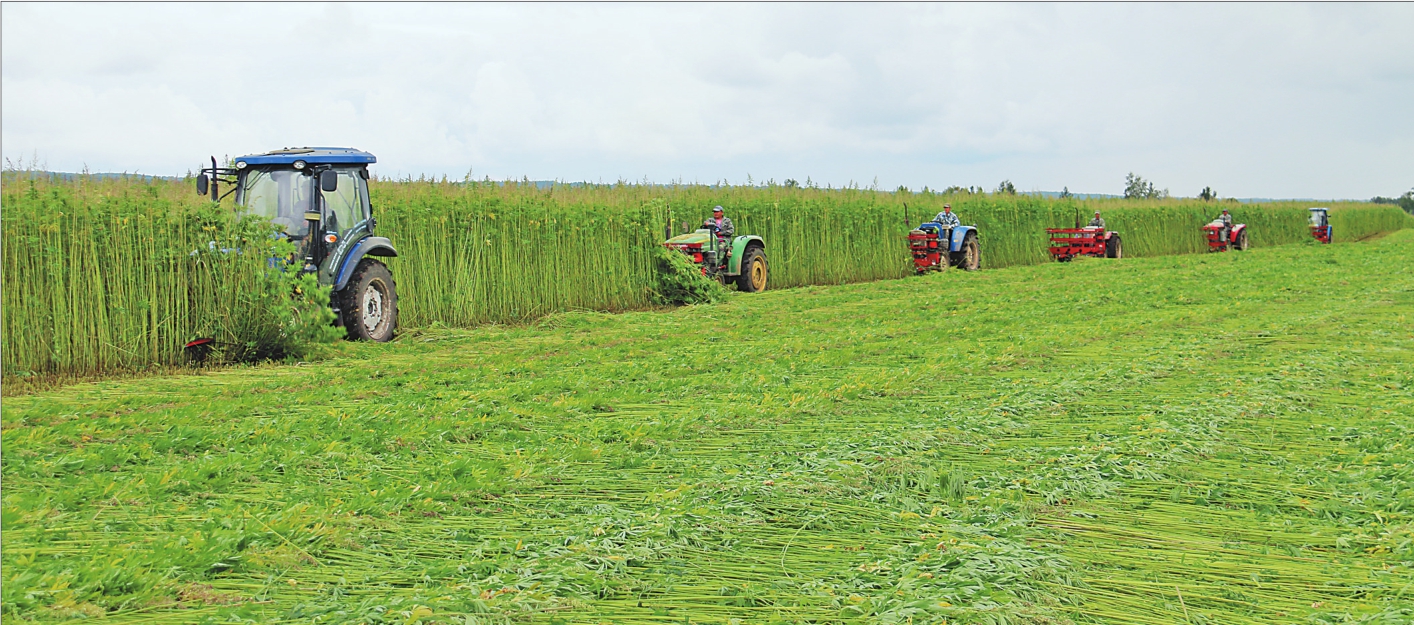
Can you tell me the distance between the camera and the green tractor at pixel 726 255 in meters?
17.1

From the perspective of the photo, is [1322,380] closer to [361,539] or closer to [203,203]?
[361,539]

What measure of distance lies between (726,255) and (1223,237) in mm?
24849

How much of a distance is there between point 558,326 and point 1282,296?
34.3 feet

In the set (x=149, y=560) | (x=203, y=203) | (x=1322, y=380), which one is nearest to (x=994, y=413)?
(x=1322, y=380)

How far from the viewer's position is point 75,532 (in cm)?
429

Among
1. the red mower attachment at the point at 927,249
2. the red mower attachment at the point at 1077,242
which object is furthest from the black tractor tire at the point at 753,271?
the red mower attachment at the point at 1077,242

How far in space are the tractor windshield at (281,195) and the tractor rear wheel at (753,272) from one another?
28.8ft

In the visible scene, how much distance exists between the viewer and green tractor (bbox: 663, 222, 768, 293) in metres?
17.1

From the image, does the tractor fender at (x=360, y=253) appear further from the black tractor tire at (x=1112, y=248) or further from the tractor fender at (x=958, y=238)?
the black tractor tire at (x=1112, y=248)

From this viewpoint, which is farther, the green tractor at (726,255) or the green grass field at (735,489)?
the green tractor at (726,255)

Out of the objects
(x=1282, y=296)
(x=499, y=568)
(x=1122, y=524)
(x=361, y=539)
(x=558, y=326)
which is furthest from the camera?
(x=1282, y=296)

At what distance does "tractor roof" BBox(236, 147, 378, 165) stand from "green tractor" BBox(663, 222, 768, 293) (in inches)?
243

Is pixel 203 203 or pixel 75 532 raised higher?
pixel 203 203

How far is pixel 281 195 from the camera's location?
10984 millimetres
